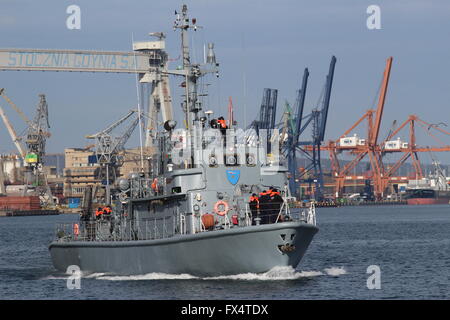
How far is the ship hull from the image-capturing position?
29.4 m

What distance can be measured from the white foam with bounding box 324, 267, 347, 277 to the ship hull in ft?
18.3

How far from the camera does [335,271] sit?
122 ft

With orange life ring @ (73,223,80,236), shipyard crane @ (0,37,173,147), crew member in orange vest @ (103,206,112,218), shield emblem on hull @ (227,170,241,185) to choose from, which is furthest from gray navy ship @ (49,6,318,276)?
shipyard crane @ (0,37,173,147)

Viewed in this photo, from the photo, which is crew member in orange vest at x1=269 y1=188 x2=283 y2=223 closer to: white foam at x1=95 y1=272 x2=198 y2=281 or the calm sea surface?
the calm sea surface

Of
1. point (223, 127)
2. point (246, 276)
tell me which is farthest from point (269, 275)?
point (223, 127)

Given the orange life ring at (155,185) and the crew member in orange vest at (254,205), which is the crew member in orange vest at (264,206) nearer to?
the crew member in orange vest at (254,205)

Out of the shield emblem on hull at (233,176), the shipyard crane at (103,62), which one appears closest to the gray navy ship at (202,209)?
the shield emblem on hull at (233,176)

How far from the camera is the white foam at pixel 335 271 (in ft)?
119

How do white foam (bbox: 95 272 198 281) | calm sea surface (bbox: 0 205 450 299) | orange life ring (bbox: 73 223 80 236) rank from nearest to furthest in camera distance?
calm sea surface (bbox: 0 205 450 299) < white foam (bbox: 95 272 198 281) < orange life ring (bbox: 73 223 80 236)

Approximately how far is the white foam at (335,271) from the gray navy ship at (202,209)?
4.31m
